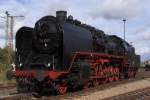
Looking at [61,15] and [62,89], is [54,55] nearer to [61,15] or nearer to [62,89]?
[62,89]

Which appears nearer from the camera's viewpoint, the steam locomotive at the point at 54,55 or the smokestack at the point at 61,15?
the steam locomotive at the point at 54,55

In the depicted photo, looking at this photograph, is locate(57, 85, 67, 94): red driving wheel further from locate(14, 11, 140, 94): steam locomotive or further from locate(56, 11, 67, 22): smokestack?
locate(56, 11, 67, 22): smokestack

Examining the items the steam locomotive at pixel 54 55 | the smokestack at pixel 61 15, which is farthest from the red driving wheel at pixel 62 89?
the smokestack at pixel 61 15

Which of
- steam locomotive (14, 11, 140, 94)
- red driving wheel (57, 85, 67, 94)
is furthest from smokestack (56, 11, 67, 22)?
red driving wheel (57, 85, 67, 94)

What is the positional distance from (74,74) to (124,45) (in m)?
13.0

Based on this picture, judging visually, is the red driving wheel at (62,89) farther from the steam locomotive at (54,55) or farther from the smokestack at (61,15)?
the smokestack at (61,15)

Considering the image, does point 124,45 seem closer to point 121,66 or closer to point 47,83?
point 121,66

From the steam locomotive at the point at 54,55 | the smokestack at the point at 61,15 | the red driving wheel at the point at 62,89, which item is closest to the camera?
the steam locomotive at the point at 54,55

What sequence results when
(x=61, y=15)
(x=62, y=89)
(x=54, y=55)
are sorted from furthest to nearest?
(x=61, y=15) → (x=62, y=89) → (x=54, y=55)

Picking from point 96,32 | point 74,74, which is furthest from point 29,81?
point 96,32

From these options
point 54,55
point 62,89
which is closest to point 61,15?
point 54,55

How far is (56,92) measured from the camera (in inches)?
801

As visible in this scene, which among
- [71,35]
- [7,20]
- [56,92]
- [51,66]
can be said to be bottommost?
[56,92]

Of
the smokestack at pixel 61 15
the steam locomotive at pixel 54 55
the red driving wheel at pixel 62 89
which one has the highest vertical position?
the smokestack at pixel 61 15
